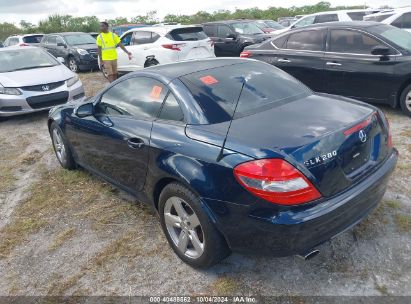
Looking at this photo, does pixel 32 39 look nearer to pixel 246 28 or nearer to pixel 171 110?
pixel 246 28

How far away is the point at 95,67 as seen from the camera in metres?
14.3

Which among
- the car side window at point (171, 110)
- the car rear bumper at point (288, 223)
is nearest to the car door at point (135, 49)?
the car side window at point (171, 110)

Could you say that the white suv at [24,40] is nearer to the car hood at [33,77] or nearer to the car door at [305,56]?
the car hood at [33,77]

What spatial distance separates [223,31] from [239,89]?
35.1ft

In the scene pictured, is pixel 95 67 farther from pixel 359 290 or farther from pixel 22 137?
pixel 359 290

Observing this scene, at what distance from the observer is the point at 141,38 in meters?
10.8

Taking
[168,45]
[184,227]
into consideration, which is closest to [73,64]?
[168,45]

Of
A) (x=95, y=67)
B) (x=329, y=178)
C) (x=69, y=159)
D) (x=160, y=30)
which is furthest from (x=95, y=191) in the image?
(x=95, y=67)

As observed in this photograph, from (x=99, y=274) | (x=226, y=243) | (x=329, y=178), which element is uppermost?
(x=329, y=178)

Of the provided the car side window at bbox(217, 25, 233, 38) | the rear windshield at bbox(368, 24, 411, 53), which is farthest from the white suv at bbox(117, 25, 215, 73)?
the rear windshield at bbox(368, 24, 411, 53)

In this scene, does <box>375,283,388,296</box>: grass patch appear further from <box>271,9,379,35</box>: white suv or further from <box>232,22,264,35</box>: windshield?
<box>232,22,264,35</box>: windshield

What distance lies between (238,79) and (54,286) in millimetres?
2241

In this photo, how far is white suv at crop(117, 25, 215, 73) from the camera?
9844mm

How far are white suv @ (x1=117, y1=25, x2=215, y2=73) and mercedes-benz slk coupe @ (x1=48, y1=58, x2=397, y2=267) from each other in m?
6.42
